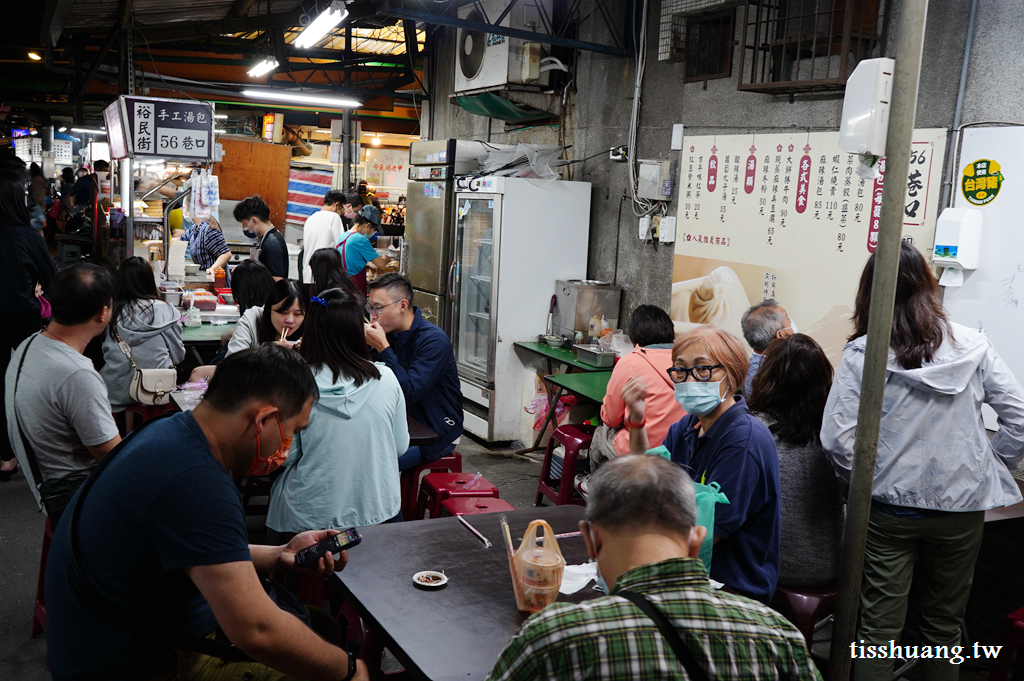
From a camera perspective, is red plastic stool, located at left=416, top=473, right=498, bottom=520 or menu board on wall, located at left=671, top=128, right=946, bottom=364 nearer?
red plastic stool, located at left=416, top=473, right=498, bottom=520

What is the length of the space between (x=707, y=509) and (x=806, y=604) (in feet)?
3.60

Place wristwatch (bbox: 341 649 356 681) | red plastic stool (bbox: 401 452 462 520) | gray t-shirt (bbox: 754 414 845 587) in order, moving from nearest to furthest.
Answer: wristwatch (bbox: 341 649 356 681) < gray t-shirt (bbox: 754 414 845 587) < red plastic stool (bbox: 401 452 462 520)

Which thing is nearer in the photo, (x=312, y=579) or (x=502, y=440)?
Result: (x=312, y=579)

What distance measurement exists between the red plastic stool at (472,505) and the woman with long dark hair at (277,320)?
5.13 feet

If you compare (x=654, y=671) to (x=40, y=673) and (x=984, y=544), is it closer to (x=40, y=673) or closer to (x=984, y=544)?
(x=40, y=673)

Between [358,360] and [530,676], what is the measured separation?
2173 millimetres

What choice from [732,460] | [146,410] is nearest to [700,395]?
[732,460]

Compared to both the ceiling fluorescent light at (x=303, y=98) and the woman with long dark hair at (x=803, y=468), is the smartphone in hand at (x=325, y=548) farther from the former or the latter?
the ceiling fluorescent light at (x=303, y=98)

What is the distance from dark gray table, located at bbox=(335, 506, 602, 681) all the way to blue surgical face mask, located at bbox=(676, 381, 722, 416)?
640mm

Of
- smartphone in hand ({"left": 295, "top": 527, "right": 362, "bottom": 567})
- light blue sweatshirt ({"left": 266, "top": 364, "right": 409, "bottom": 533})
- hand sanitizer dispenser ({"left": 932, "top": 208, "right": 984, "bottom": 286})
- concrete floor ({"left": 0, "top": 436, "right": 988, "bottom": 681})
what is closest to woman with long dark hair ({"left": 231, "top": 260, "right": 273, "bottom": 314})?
concrete floor ({"left": 0, "top": 436, "right": 988, "bottom": 681})

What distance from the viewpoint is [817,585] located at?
3.19 m

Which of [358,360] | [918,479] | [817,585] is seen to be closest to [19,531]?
[358,360]

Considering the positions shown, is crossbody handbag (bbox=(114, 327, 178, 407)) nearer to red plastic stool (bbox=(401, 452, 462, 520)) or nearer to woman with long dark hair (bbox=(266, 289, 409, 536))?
red plastic stool (bbox=(401, 452, 462, 520))

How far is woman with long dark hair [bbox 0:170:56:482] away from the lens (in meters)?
5.53
